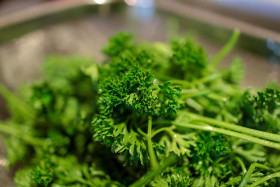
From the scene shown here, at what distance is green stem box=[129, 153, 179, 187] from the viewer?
2.53 feet

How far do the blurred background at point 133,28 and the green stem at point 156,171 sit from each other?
0.99 metres

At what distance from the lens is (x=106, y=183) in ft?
3.07

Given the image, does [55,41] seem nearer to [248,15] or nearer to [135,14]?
[135,14]

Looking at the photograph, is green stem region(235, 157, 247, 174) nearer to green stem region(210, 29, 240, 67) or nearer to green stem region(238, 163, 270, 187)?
green stem region(238, 163, 270, 187)

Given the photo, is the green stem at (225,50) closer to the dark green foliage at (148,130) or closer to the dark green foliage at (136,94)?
the dark green foliage at (148,130)

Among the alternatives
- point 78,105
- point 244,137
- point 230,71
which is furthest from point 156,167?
point 230,71

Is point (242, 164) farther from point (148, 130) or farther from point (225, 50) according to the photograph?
point (225, 50)

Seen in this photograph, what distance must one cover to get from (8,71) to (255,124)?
158 cm

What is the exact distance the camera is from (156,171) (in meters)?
0.79

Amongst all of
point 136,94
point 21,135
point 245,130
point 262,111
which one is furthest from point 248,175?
point 21,135

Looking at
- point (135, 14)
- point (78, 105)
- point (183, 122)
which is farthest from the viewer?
point (135, 14)

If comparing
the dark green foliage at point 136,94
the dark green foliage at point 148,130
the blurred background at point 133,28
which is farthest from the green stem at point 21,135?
the dark green foliage at point 136,94

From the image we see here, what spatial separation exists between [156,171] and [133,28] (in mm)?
1430

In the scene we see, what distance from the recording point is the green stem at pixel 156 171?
2.53 ft
